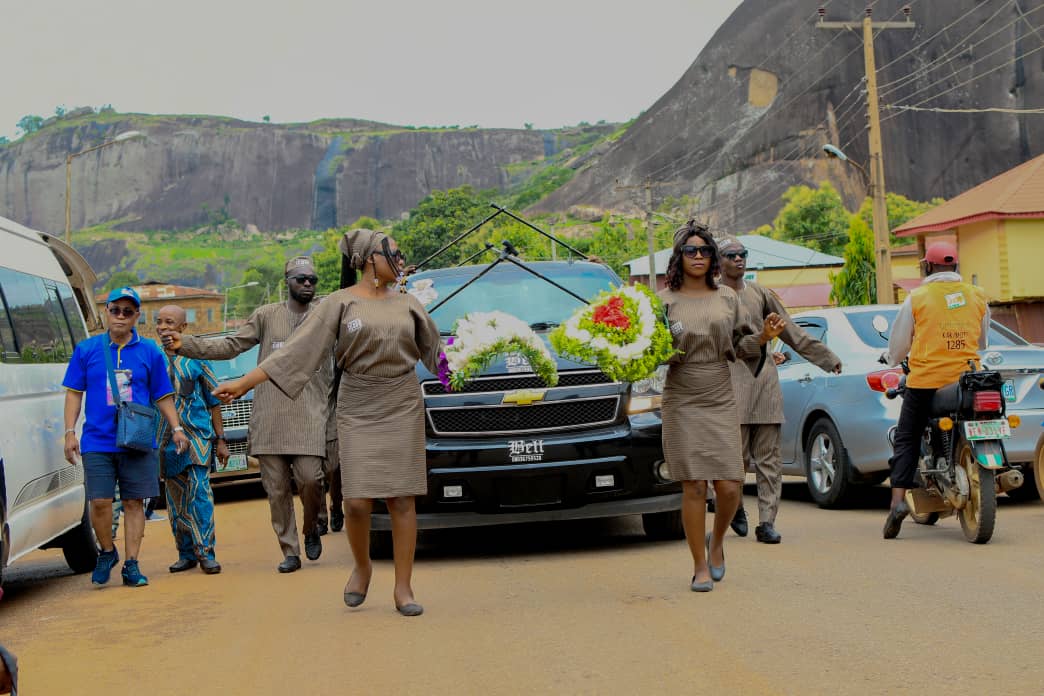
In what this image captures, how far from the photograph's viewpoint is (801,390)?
1212 cm

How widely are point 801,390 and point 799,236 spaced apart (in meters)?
84.7

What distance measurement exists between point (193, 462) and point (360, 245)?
308 centimetres

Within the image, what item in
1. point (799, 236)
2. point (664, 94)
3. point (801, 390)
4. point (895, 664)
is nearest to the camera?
point (895, 664)

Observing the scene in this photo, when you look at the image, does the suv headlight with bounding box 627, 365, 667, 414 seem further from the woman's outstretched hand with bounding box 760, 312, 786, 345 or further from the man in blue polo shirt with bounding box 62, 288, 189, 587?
the man in blue polo shirt with bounding box 62, 288, 189, 587

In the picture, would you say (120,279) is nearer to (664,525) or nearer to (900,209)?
(900,209)

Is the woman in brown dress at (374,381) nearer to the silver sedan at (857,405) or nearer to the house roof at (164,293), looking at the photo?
the silver sedan at (857,405)

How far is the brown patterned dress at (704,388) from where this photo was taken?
759cm

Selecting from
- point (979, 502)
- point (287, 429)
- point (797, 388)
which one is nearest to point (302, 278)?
point (287, 429)

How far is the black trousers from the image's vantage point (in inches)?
363

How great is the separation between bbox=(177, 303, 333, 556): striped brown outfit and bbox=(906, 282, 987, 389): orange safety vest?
13.1 ft

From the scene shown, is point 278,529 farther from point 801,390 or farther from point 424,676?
point 801,390

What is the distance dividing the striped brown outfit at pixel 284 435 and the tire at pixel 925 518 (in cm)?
414

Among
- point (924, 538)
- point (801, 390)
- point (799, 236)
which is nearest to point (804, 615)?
point (924, 538)

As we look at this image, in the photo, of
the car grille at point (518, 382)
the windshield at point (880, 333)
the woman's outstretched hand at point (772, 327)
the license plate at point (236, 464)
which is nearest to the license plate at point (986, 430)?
the woman's outstretched hand at point (772, 327)
